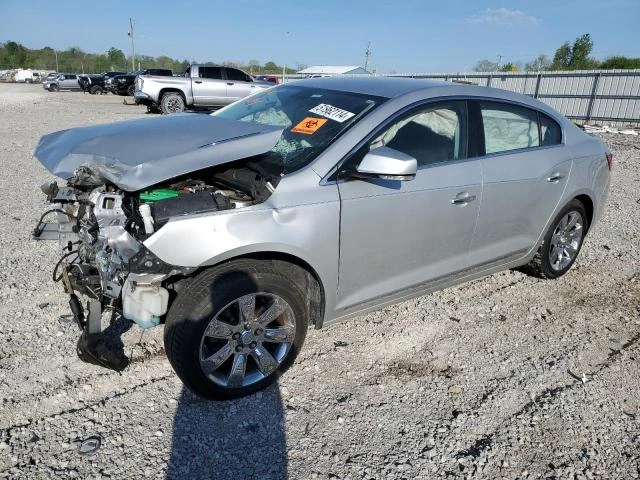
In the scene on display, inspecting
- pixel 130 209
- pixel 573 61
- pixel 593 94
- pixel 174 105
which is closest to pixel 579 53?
pixel 573 61

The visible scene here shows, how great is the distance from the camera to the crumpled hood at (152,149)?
2463 millimetres

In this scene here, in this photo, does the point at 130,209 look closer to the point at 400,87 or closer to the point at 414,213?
the point at 414,213

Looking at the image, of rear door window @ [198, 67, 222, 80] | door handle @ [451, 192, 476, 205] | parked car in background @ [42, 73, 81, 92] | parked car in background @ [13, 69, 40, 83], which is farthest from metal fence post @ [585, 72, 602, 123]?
parked car in background @ [13, 69, 40, 83]

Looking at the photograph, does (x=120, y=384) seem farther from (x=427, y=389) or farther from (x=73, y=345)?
(x=427, y=389)

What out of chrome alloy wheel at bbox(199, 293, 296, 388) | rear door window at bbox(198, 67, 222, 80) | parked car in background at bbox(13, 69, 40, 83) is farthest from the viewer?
parked car in background at bbox(13, 69, 40, 83)

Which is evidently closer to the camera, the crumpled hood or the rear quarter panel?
the crumpled hood

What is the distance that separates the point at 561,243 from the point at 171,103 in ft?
51.9

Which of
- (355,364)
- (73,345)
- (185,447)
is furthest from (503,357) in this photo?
(73,345)

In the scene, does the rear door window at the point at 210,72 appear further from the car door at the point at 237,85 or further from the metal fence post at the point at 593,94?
the metal fence post at the point at 593,94

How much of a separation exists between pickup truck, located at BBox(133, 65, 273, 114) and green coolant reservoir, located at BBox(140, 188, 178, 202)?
15572 millimetres

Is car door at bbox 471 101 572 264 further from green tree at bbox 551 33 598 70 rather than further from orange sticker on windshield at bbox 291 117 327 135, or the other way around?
green tree at bbox 551 33 598 70

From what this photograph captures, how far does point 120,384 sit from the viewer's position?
2.84m

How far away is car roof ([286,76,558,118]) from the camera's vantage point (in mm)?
3268

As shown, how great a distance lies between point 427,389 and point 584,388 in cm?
98
